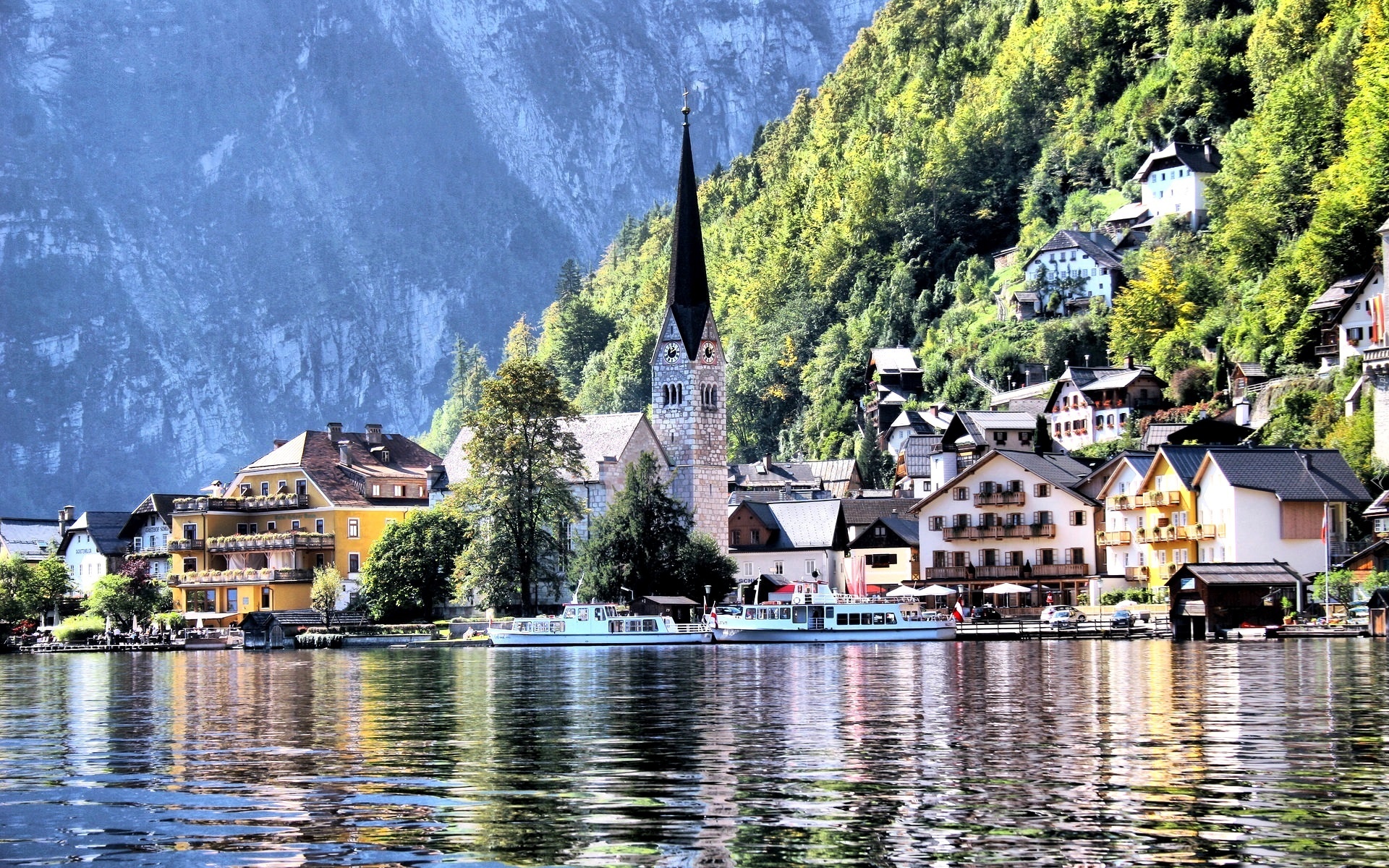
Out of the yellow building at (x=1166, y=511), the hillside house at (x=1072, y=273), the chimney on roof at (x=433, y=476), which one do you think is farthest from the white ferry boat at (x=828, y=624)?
the hillside house at (x=1072, y=273)

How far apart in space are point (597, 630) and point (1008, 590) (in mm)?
23637

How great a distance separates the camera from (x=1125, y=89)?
179 meters

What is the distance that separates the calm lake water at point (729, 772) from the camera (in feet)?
67.1

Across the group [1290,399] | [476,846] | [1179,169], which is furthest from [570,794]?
[1179,169]

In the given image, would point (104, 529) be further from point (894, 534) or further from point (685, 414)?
point (894, 534)

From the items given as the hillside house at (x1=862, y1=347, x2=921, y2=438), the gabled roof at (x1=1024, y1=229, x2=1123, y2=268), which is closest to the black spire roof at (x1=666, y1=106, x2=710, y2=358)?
the hillside house at (x1=862, y1=347, x2=921, y2=438)

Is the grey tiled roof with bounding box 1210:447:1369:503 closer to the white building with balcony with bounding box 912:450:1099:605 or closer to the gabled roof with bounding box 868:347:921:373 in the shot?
the white building with balcony with bounding box 912:450:1099:605

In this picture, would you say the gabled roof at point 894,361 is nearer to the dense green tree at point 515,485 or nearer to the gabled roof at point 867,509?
the gabled roof at point 867,509

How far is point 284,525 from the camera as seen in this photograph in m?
117

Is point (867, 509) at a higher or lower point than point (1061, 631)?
higher

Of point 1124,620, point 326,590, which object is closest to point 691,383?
point 326,590

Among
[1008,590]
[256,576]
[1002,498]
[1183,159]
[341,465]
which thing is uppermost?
[1183,159]

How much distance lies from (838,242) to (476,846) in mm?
169280

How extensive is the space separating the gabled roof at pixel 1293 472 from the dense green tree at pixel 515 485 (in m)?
31.9
